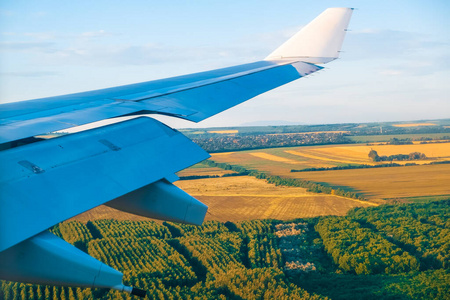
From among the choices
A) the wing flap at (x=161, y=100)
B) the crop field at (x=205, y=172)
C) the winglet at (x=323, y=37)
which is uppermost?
the winglet at (x=323, y=37)

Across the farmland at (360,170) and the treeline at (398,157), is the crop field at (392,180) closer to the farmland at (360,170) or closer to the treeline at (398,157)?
the farmland at (360,170)

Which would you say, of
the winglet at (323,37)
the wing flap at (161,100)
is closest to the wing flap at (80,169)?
the wing flap at (161,100)

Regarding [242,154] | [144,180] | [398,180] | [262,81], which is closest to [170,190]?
[144,180]

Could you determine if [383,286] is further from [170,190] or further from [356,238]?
[170,190]

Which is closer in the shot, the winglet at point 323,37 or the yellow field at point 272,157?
the winglet at point 323,37

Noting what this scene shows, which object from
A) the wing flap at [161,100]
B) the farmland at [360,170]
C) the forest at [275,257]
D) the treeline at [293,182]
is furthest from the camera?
the farmland at [360,170]

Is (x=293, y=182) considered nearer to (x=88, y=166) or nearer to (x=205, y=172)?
(x=205, y=172)

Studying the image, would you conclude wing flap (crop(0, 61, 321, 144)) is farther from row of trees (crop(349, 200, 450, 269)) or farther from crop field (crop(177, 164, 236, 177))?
crop field (crop(177, 164, 236, 177))
